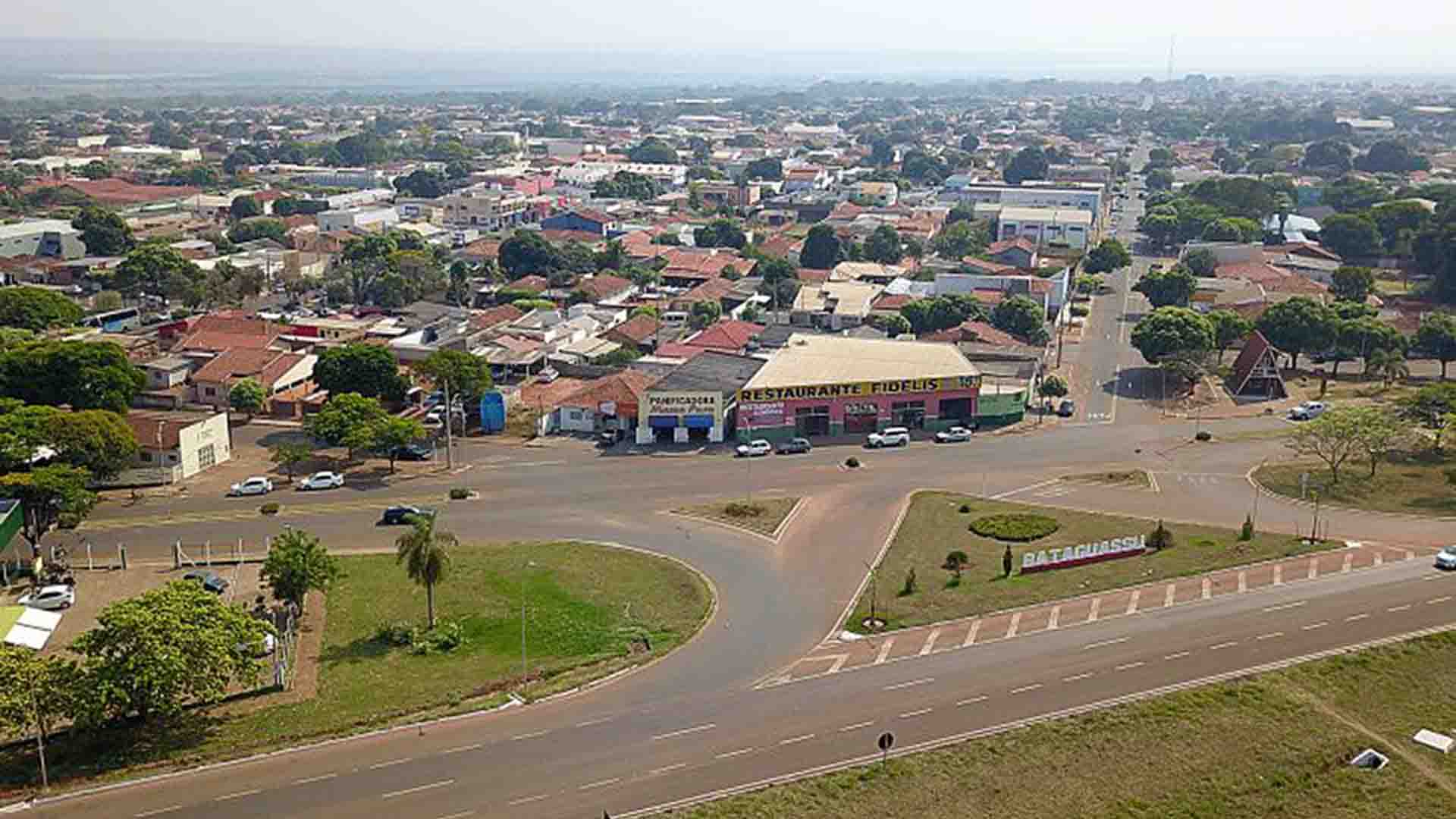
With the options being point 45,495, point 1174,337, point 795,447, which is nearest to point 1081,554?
point 795,447

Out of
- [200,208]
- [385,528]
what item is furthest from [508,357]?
[200,208]

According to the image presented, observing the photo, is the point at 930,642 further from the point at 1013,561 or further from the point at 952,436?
the point at 952,436

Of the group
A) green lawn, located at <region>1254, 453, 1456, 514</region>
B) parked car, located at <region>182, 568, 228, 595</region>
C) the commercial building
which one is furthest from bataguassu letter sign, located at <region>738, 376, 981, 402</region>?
parked car, located at <region>182, 568, 228, 595</region>

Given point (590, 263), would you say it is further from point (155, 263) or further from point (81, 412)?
point (81, 412)

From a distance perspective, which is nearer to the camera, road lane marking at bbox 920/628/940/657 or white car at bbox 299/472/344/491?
road lane marking at bbox 920/628/940/657

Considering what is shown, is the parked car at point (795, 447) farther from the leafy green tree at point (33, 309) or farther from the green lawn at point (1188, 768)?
the leafy green tree at point (33, 309)

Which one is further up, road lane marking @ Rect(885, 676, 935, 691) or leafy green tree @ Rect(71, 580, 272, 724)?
leafy green tree @ Rect(71, 580, 272, 724)

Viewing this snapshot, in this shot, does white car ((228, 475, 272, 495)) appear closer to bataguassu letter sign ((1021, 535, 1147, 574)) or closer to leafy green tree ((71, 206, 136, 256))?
bataguassu letter sign ((1021, 535, 1147, 574))

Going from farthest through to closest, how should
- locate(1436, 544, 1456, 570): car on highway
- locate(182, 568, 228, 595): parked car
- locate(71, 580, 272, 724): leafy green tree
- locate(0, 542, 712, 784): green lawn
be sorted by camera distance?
locate(1436, 544, 1456, 570): car on highway, locate(182, 568, 228, 595): parked car, locate(0, 542, 712, 784): green lawn, locate(71, 580, 272, 724): leafy green tree
